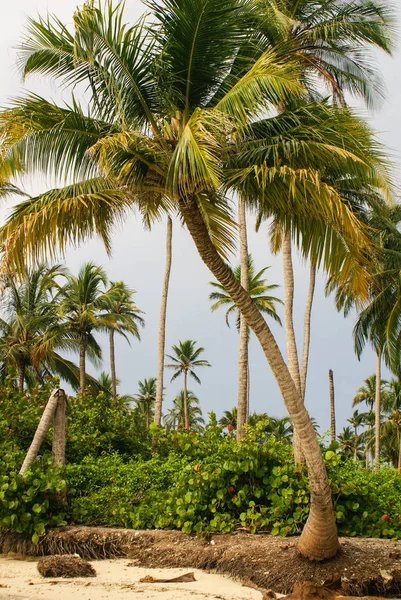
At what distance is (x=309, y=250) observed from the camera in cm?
796

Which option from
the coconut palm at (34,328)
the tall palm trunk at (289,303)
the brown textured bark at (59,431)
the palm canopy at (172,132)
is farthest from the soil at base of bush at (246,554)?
the coconut palm at (34,328)

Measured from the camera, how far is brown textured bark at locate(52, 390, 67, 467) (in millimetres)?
9922

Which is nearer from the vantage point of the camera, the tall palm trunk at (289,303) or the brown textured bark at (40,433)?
the brown textured bark at (40,433)

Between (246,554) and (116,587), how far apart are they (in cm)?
163

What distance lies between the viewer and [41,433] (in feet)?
31.3

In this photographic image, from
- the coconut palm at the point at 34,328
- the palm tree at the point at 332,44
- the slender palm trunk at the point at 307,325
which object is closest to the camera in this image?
the palm tree at the point at 332,44

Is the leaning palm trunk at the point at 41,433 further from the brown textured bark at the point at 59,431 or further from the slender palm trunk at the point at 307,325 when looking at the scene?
the slender palm trunk at the point at 307,325

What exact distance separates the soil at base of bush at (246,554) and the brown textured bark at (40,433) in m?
1.02

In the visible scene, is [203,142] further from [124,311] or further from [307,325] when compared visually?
[124,311]

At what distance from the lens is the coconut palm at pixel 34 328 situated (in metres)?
27.2

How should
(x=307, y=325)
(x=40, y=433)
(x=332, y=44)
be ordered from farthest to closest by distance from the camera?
1. (x=307, y=325)
2. (x=332, y=44)
3. (x=40, y=433)

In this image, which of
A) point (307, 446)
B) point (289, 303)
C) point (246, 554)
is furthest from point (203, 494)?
point (289, 303)

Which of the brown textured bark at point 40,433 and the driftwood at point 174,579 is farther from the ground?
the brown textured bark at point 40,433

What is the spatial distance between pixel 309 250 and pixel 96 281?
22022 mm
